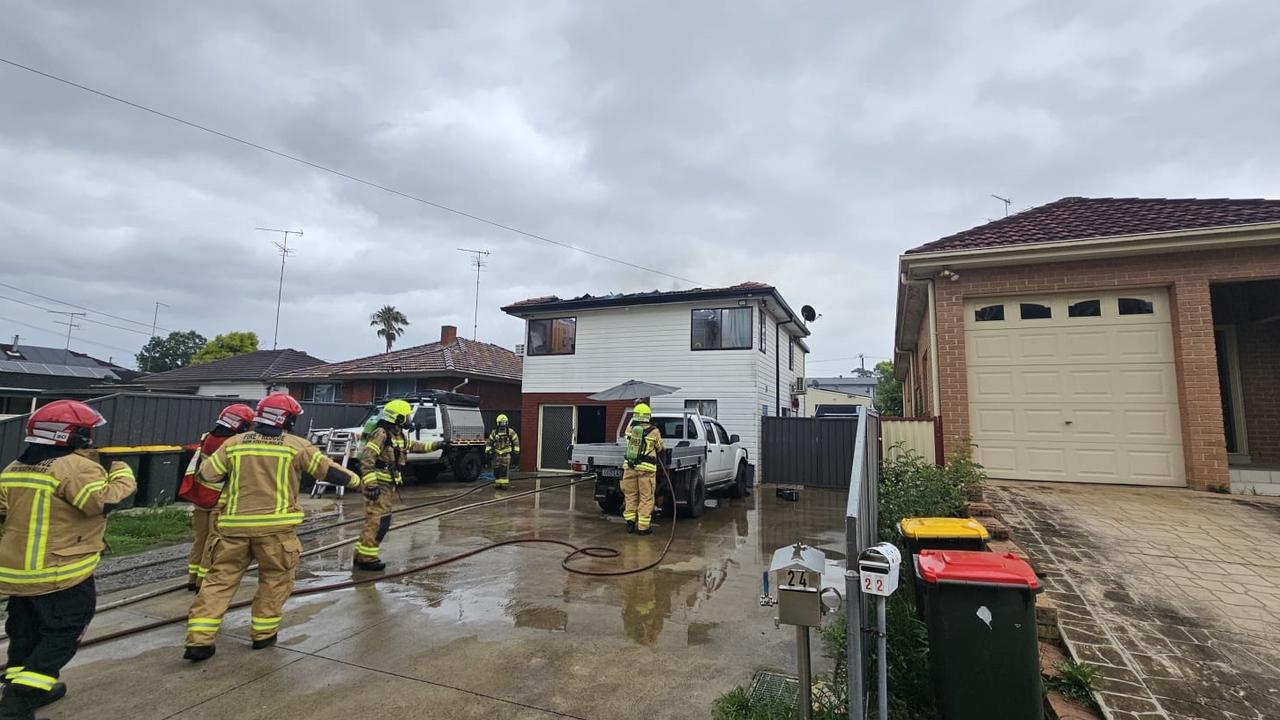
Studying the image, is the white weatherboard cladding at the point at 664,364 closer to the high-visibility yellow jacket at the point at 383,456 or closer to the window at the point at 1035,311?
the window at the point at 1035,311

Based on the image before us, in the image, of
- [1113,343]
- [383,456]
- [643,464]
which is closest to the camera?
[383,456]

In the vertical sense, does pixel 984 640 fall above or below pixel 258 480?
below

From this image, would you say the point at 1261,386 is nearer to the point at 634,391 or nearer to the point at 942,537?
the point at 942,537

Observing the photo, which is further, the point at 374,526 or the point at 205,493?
the point at 374,526

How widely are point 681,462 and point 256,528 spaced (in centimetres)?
602

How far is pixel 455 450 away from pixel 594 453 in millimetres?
6731

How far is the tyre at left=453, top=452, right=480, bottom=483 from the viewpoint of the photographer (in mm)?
14359

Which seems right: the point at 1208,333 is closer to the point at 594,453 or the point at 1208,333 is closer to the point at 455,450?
the point at 594,453

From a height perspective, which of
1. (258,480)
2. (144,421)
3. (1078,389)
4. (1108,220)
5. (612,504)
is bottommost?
(612,504)

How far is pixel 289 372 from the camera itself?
994 inches

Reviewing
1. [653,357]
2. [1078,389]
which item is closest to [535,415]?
[653,357]

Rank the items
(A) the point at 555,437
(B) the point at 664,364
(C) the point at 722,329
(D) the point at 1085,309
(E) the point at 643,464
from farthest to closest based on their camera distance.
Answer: (A) the point at 555,437
(B) the point at 664,364
(C) the point at 722,329
(E) the point at 643,464
(D) the point at 1085,309

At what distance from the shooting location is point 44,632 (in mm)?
2945

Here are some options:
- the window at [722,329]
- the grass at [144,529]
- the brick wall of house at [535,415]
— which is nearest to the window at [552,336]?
the brick wall of house at [535,415]
